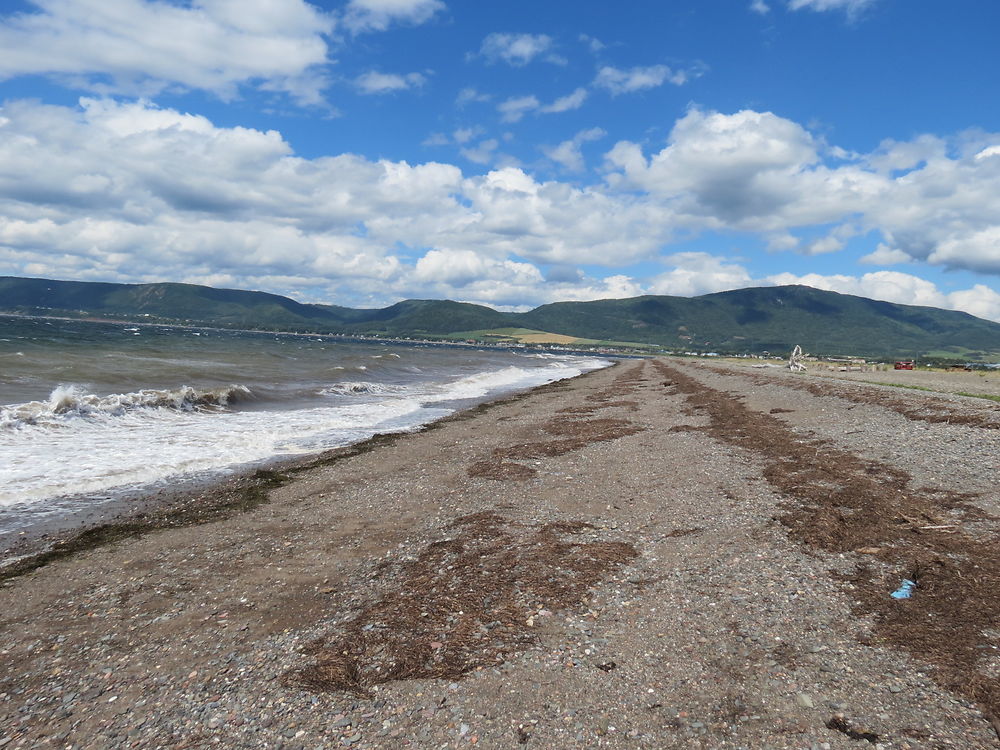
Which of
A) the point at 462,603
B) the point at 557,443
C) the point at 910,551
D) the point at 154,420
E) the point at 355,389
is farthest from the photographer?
the point at 355,389

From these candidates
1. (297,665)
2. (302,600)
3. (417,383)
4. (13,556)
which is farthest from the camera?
(417,383)

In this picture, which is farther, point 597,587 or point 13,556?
point 13,556

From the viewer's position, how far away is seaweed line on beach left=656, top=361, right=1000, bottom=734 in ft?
20.0

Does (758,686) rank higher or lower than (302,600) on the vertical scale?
higher

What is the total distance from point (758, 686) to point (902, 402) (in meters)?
26.9

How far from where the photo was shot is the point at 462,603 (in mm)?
8141

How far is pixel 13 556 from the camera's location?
10516 mm

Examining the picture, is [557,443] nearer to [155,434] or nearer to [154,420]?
[155,434]

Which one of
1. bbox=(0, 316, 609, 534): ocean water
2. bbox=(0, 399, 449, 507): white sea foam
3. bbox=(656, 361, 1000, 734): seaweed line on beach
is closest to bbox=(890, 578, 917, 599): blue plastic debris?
bbox=(656, 361, 1000, 734): seaweed line on beach

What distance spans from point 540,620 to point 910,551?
693cm

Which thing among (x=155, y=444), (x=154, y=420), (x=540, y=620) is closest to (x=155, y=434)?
(x=155, y=444)

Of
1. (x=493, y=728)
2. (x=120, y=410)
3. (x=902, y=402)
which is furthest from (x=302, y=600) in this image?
(x=902, y=402)

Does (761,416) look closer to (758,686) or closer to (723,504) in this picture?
(723,504)

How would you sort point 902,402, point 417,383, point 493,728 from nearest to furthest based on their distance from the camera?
point 493,728 < point 902,402 < point 417,383
